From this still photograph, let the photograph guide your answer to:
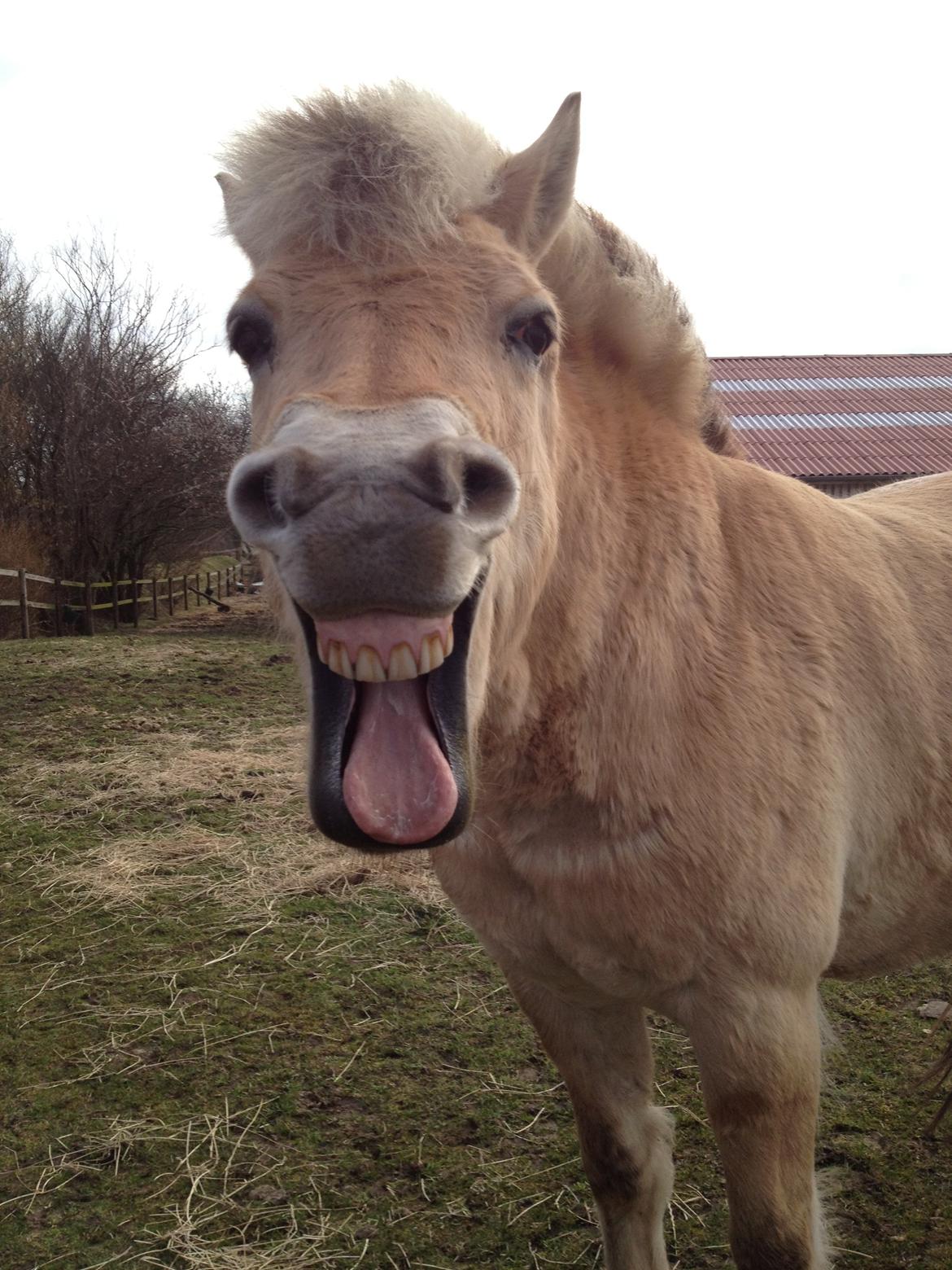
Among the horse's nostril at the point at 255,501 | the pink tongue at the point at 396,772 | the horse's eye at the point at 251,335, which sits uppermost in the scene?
the horse's eye at the point at 251,335

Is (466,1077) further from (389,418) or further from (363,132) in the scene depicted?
(363,132)

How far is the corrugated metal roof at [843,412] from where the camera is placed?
49.6ft

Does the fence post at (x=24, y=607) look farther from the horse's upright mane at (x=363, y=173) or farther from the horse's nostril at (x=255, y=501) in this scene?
the horse's nostril at (x=255, y=501)

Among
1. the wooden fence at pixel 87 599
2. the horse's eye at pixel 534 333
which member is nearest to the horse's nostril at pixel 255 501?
the horse's eye at pixel 534 333

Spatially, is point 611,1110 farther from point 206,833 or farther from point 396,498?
point 206,833

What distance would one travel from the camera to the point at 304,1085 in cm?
315

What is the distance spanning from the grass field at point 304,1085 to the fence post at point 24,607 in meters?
12.2

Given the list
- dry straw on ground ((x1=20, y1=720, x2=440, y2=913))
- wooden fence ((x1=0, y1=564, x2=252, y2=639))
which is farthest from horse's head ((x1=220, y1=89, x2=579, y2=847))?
wooden fence ((x1=0, y1=564, x2=252, y2=639))

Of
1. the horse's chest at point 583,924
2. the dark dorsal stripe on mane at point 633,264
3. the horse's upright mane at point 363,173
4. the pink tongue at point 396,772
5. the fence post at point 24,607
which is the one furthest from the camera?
the fence post at point 24,607

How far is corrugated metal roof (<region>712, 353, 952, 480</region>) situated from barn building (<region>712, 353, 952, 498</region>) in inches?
0.6

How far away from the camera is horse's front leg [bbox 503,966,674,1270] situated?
230cm

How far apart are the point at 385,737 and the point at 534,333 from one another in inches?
34.7

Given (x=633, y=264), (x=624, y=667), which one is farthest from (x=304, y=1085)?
(x=633, y=264)

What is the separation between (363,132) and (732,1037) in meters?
1.90
